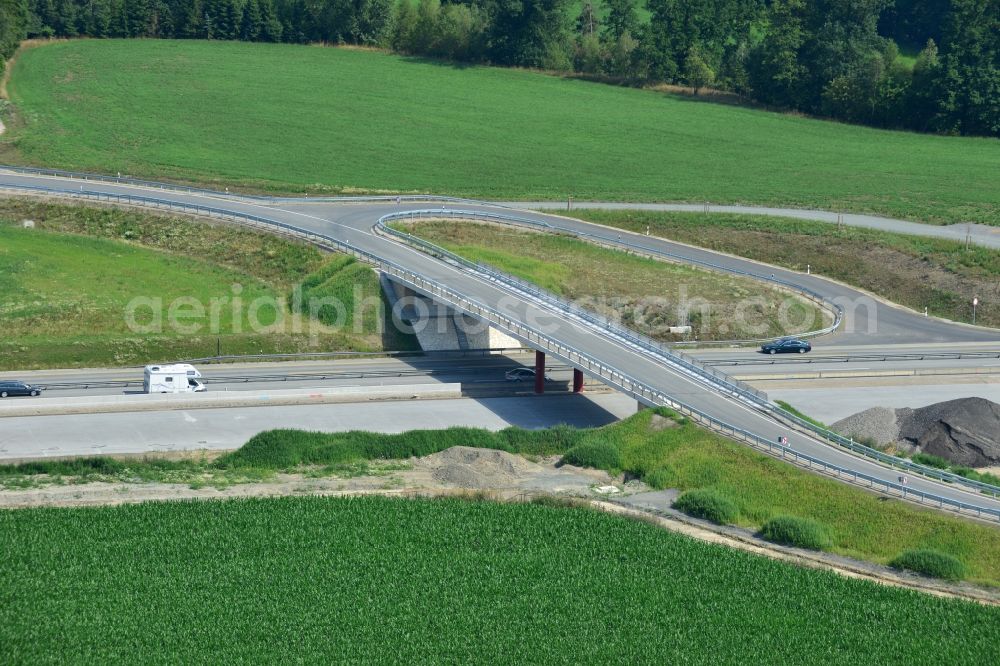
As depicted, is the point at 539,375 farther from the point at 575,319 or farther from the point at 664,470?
the point at 664,470

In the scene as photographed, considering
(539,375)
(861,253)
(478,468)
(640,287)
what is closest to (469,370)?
(539,375)

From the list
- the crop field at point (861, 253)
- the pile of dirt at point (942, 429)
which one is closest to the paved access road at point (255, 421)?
the pile of dirt at point (942, 429)

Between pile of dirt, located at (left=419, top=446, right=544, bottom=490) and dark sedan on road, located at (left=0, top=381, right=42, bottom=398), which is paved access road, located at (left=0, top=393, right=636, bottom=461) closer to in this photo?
dark sedan on road, located at (left=0, top=381, right=42, bottom=398)

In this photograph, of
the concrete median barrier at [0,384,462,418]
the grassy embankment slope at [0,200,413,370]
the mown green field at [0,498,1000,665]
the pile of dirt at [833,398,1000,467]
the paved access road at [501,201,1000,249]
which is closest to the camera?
the mown green field at [0,498,1000,665]

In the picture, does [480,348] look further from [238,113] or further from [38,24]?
[38,24]

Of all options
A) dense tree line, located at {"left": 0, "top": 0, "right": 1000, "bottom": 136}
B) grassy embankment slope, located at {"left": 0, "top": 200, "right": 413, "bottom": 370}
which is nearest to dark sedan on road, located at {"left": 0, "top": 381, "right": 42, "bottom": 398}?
grassy embankment slope, located at {"left": 0, "top": 200, "right": 413, "bottom": 370}

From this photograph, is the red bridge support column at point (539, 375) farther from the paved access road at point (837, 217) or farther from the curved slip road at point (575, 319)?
the paved access road at point (837, 217)
